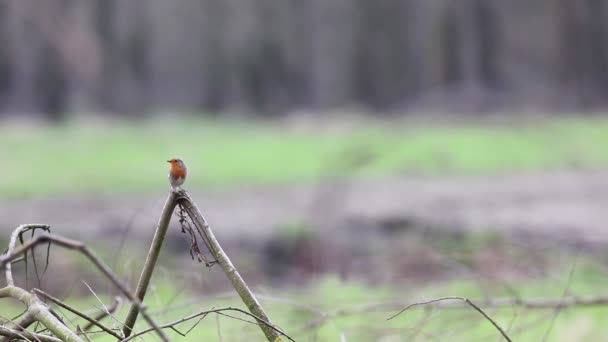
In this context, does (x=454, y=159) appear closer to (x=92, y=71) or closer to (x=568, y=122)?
(x=568, y=122)

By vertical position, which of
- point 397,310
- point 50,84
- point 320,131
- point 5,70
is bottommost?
point 320,131

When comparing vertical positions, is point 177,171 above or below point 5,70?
above

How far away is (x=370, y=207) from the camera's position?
10.9ft

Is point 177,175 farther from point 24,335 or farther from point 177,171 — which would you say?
point 24,335

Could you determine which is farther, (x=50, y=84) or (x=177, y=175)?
(x=50, y=84)

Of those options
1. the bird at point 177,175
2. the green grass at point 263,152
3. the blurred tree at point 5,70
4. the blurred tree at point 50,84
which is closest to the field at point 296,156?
the green grass at point 263,152

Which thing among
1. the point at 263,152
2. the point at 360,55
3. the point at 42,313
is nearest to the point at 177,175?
the point at 42,313

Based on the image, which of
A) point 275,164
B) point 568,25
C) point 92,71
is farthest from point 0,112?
point 568,25

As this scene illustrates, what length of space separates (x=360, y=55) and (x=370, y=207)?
2.50 metres

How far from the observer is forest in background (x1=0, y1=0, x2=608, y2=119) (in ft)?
17.4

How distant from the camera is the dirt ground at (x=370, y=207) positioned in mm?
2979

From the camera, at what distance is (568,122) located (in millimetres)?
5094

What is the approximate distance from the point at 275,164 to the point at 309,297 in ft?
7.78

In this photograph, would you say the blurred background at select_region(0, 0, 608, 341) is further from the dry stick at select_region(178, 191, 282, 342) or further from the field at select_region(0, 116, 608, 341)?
the dry stick at select_region(178, 191, 282, 342)
